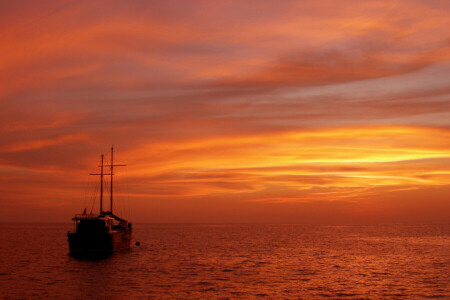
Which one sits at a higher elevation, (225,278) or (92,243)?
(92,243)

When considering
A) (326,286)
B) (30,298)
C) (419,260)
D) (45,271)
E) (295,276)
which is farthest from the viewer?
(419,260)

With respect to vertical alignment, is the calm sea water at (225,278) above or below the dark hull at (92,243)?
below

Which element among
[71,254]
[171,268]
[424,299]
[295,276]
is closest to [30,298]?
[171,268]

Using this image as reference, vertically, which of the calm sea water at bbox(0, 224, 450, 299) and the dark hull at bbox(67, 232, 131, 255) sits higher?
the dark hull at bbox(67, 232, 131, 255)

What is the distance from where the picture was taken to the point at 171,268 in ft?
218

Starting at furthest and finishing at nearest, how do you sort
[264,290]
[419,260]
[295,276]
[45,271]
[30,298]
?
[419,260]
[45,271]
[295,276]
[264,290]
[30,298]

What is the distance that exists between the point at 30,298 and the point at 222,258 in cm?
4364

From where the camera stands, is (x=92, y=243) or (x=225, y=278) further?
(x=92, y=243)

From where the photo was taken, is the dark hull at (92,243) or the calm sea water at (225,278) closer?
the calm sea water at (225,278)

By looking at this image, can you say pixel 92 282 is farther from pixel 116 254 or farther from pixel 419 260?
pixel 419 260

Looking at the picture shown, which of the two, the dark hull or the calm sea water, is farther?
the dark hull

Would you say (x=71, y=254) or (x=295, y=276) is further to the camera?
(x=71, y=254)

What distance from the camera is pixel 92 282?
2050 inches

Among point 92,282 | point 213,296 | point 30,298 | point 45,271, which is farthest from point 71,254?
point 213,296
